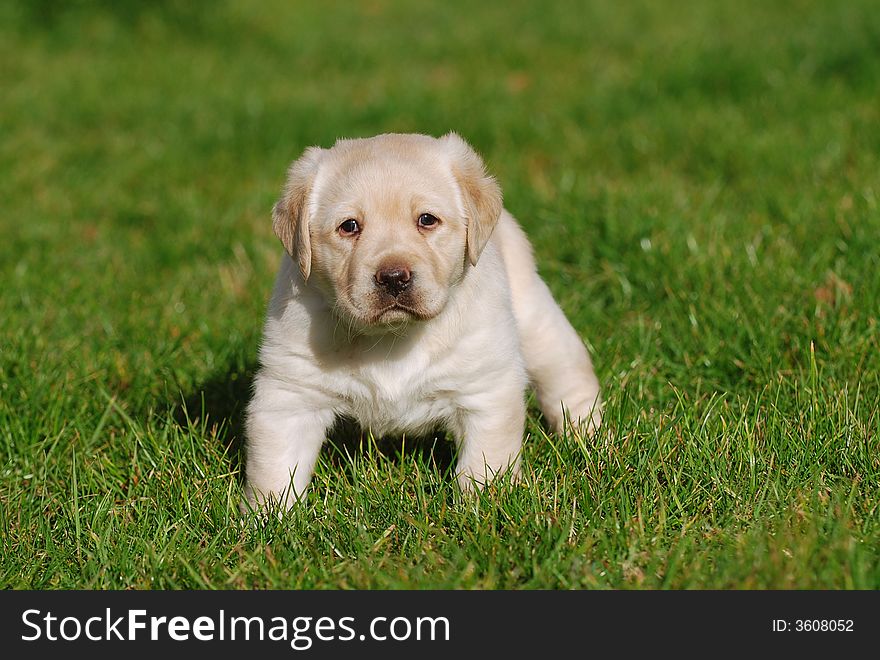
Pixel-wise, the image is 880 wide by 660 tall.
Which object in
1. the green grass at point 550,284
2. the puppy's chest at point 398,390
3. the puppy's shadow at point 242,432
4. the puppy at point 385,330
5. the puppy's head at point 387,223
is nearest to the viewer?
the green grass at point 550,284

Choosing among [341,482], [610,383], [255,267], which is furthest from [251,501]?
[255,267]

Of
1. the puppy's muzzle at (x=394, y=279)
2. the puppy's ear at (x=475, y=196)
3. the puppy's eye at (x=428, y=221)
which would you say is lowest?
the puppy's muzzle at (x=394, y=279)

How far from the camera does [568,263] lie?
5.22 m

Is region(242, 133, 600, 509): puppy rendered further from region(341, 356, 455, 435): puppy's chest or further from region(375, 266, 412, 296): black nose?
region(375, 266, 412, 296): black nose

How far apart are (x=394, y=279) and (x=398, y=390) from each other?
0.47 m

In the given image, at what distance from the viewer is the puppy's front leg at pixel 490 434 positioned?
3326 millimetres

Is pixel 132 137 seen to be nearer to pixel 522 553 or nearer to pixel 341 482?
pixel 341 482

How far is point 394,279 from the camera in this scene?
9.78 ft

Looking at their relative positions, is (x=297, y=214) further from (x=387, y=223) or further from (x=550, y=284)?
(x=550, y=284)

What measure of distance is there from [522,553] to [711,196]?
3.43 m

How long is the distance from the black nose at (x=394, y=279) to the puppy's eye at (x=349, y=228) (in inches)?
9.7

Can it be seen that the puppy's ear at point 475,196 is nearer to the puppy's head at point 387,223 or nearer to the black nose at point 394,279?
the puppy's head at point 387,223

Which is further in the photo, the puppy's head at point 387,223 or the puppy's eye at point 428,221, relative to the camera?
the puppy's eye at point 428,221

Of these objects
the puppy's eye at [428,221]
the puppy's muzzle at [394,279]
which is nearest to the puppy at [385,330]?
the puppy's eye at [428,221]
